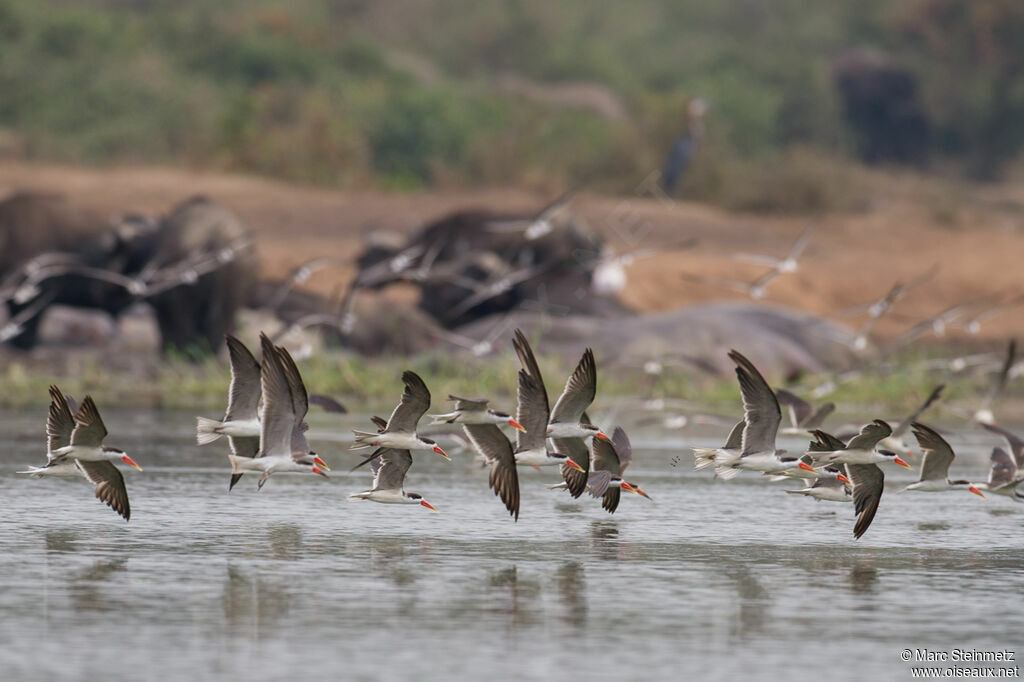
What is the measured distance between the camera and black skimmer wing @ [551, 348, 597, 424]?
11391mm

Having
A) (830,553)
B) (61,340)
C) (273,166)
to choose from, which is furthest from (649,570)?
(273,166)

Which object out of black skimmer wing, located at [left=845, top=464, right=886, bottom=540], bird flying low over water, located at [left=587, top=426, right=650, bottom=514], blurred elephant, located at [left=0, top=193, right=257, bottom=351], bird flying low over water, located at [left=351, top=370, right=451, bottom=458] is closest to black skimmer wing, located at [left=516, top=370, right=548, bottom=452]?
bird flying low over water, located at [left=351, top=370, right=451, bottom=458]

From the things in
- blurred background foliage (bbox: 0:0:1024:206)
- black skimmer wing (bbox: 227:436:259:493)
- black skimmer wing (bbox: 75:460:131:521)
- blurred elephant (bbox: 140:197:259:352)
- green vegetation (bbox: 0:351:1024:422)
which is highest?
blurred background foliage (bbox: 0:0:1024:206)

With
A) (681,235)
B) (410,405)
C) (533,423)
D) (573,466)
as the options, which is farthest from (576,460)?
(681,235)

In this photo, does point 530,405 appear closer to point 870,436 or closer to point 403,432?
point 403,432

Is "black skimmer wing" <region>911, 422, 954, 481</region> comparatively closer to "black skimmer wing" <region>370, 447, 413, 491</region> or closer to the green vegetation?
"black skimmer wing" <region>370, 447, 413, 491</region>

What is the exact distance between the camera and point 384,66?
5188 centimetres

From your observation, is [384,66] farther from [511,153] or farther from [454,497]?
[454,497]

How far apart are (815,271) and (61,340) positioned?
13172 mm

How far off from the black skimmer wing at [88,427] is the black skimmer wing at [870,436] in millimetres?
4125

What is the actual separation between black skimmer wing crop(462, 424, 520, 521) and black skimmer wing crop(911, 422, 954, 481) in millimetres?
2391

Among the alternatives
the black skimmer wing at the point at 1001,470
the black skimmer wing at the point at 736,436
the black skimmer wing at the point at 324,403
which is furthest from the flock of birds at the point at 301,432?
the black skimmer wing at the point at 1001,470

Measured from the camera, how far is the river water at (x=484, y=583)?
8.34m

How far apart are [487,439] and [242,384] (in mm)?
1382
